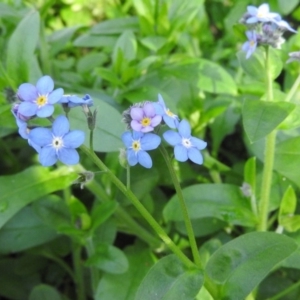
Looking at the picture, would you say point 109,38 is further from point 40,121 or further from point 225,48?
point 40,121

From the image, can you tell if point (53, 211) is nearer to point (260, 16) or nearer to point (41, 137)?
point (41, 137)

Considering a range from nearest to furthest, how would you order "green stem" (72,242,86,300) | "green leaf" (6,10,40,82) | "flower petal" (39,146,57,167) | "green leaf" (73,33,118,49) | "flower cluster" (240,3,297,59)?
1. "flower petal" (39,146,57,167)
2. "flower cluster" (240,3,297,59)
3. "green leaf" (6,10,40,82)
4. "green stem" (72,242,86,300)
5. "green leaf" (73,33,118,49)

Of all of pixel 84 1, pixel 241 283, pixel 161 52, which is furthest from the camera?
pixel 84 1

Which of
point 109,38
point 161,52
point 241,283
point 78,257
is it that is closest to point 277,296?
point 241,283

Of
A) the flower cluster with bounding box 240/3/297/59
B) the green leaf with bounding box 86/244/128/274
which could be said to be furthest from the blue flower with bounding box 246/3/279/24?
the green leaf with bounding box 86/244/128/274

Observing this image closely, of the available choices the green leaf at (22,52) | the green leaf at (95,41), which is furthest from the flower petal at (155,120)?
the green leaf at (95,41)

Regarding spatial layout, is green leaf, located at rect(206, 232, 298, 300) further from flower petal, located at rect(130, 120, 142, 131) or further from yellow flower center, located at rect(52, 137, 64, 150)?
yellow flower center, located at rect(52, 137, 64, 150)
